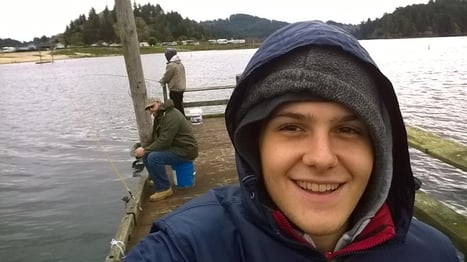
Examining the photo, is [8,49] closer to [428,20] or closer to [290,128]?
[428,20]

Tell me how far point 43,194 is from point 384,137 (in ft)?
35.9

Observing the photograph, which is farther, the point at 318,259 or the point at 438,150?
the point at 438,150

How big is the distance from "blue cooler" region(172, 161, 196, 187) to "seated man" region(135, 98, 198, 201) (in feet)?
0.51

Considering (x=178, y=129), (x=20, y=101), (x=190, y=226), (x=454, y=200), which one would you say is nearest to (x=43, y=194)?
(x=178, y=129)

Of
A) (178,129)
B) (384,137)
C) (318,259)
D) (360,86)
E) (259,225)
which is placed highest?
(360,86)

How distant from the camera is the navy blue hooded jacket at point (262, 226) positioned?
4.42 ft

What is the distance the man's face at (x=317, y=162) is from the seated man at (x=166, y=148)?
4.86m

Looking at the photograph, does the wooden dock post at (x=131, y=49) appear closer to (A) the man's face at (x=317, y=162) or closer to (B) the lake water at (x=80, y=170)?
(B) the lake water at (x=80, y=170)

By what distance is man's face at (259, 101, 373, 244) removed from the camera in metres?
1.36

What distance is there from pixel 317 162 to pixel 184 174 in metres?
5.35

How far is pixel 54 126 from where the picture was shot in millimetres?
20922

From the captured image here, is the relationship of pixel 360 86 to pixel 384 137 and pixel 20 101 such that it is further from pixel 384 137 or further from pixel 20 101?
pixel 20 101

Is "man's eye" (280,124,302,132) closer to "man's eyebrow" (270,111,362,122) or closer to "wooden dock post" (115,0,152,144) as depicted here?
"man's eyebrow" (270,111,362,122)

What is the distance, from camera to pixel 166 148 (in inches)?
246
